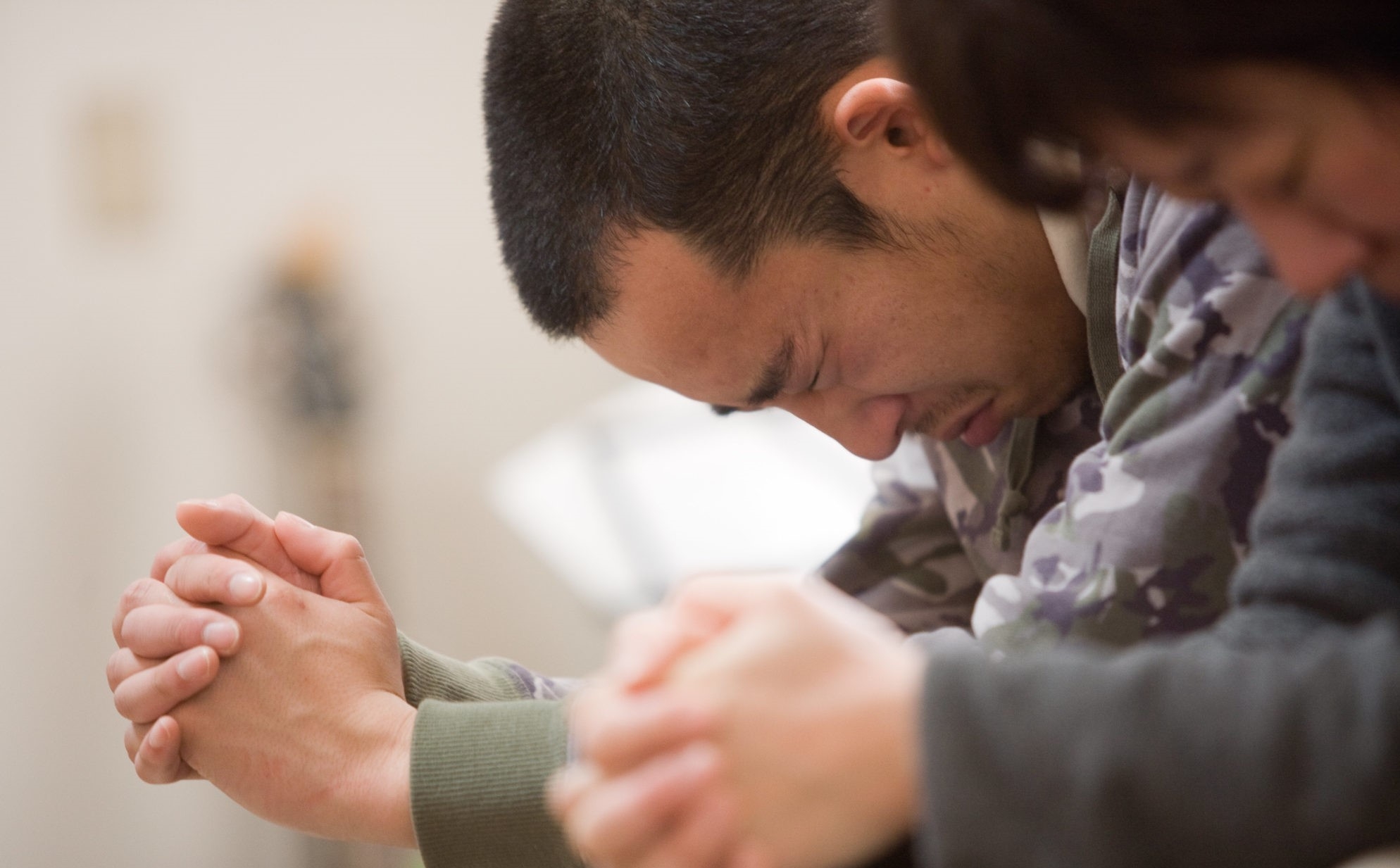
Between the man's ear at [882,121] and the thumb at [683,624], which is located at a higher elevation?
the man's ear at [882,121]

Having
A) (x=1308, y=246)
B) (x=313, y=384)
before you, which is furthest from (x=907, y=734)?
(x=313, y=384)

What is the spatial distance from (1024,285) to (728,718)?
0.64m

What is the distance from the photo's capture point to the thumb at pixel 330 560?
1059mm

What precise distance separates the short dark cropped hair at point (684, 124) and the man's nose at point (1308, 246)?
496 millimetres

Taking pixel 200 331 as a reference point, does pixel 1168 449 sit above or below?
above

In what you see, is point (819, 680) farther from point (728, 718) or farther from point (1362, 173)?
point (1362, 173)

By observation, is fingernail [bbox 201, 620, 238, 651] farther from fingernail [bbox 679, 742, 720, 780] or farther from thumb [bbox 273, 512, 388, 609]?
fingernail [bbox 679, 742, 720, 780]

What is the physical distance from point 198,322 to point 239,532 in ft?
5.79

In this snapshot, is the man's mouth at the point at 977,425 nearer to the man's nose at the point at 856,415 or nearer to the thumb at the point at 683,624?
the man's nose at the point at 856,415

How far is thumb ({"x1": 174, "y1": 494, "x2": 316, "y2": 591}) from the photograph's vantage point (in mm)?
1016

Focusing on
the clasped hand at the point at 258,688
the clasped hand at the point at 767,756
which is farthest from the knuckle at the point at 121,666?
the clasped hand at the point at 767,756

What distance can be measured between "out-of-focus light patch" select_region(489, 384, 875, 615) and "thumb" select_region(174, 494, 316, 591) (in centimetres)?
78

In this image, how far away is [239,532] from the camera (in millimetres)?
1037

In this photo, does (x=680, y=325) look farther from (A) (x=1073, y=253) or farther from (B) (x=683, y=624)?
Answer: (B) (x=683, y=624)
